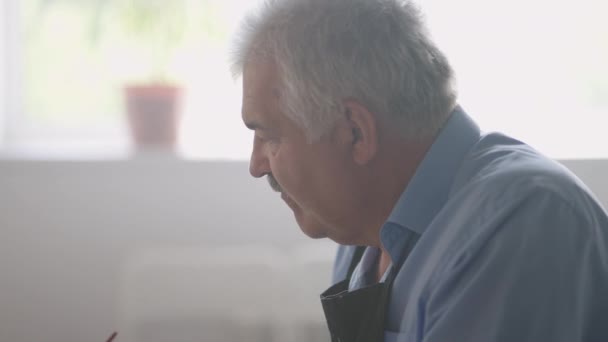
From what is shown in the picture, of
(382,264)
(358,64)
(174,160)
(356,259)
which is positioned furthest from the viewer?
(174,160)

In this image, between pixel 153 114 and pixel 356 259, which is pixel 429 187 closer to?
pixel 356 259

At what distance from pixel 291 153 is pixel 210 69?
117 centimetres

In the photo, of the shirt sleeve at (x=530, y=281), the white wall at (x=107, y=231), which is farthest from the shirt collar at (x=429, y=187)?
the white wall at (x=107, y=231)

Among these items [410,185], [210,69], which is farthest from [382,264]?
[210,69]

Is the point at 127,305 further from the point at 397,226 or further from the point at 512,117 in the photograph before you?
the point at 512,117

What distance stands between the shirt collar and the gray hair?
33 millimetres

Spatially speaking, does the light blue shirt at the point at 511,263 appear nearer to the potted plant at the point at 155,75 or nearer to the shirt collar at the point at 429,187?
the shirt collar at the point at 429,187

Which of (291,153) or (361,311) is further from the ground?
(291,153)

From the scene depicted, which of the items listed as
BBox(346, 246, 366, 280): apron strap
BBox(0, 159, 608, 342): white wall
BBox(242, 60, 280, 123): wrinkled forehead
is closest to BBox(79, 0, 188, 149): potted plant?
BBox(0, 159, 608, 342): white wall

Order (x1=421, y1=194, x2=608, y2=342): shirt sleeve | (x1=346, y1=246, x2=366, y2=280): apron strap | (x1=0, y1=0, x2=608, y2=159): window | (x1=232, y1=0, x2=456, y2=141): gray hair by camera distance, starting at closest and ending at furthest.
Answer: (x1=421, y1=194, x2=608, y2=342): shirt sleeve, (x1=232, y1=0, x2=456, y2=141): gray hair, (x1=346, y1=246, x2=366, y2=280): apron strap, (x1=0, y1=0, x2=608, y2=159): window

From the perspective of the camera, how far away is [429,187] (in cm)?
103

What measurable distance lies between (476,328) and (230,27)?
1.49 metres

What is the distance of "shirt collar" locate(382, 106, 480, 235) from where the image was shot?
40.7 inches

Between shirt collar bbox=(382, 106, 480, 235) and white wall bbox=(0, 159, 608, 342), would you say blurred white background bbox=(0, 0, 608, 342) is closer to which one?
white wall bbox=(0, 159, 608, 342)
